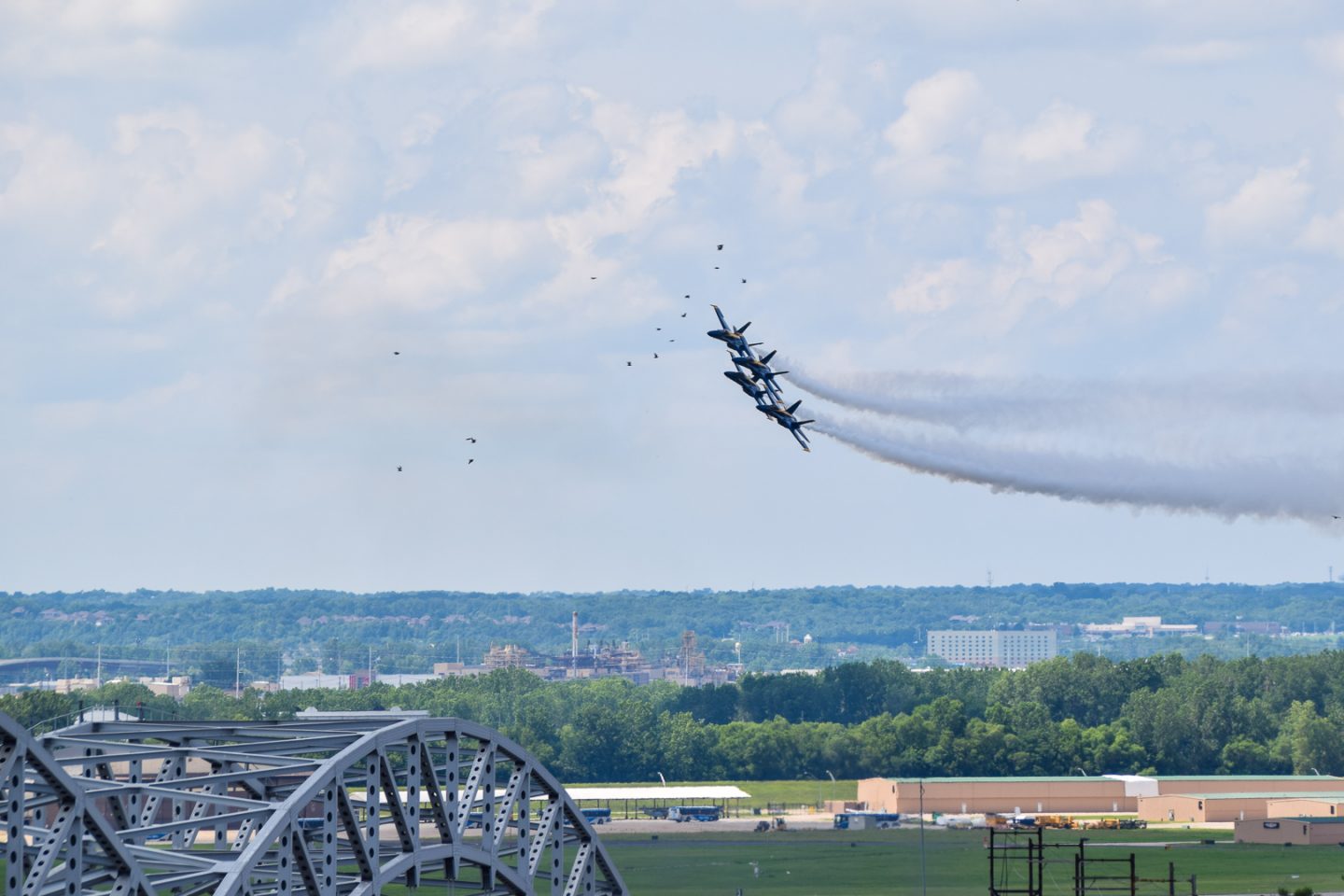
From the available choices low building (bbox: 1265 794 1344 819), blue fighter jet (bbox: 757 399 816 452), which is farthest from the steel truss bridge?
low building (bbox: 1265 794 1344 819)

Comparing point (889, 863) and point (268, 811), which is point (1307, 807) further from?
point (268, 811)

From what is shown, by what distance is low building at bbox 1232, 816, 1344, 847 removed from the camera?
176 metres

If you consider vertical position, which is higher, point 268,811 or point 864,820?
point 268,811

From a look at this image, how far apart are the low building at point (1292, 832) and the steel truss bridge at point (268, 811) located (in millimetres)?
119107

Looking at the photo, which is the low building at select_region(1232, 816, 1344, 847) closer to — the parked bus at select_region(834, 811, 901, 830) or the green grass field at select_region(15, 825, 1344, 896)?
the green grass field at select_region(15, 825, 1344, 896)

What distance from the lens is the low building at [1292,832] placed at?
577 feet

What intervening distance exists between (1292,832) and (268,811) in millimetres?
141342

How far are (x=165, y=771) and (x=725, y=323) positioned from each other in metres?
79.7

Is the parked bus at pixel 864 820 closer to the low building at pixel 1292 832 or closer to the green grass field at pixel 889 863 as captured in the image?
the green grass field at pixel 889 863

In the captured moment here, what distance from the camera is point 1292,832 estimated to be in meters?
178

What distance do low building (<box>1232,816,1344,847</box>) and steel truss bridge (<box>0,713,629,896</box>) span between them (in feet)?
391

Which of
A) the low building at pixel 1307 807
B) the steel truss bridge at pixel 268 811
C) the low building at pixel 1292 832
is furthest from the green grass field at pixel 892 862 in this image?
the steel truss bridge at pixel 268 811

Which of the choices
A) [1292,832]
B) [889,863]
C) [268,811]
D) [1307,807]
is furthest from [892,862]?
[268,811]

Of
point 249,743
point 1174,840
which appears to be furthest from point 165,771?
point 1174,840
